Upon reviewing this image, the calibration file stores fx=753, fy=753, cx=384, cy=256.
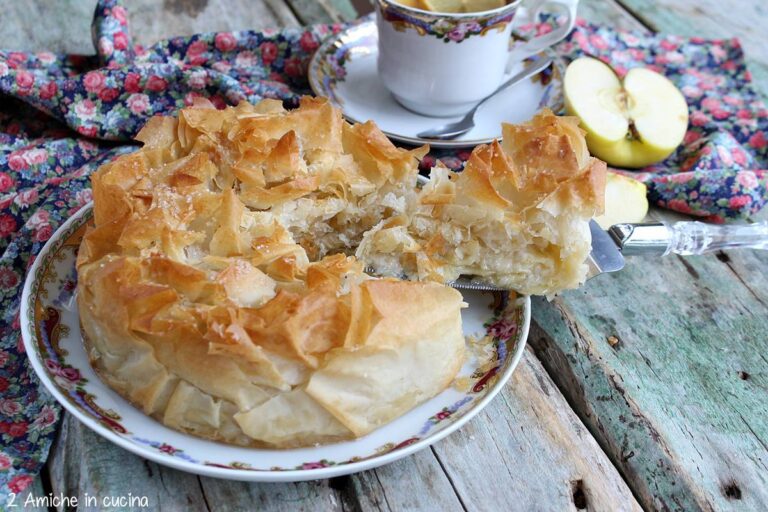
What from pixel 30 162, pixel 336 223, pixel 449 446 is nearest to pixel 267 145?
pixel 336 223

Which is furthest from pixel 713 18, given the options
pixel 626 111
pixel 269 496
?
pixel 269 496

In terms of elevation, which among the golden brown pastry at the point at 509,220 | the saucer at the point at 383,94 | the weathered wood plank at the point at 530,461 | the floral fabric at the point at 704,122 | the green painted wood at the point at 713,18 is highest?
the golden brown pastry at the point at 509,220

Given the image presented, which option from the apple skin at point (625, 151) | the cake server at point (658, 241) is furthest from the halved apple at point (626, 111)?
the cake server at point (658, 241)

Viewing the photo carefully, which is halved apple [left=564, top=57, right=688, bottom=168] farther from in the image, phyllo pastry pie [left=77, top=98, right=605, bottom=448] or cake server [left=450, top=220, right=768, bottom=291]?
phyllo pastry pie [left=77, top=98, right=605, bottom=448]

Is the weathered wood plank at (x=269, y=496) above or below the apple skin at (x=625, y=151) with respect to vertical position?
above

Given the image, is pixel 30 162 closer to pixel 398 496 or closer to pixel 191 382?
pixel 191 382

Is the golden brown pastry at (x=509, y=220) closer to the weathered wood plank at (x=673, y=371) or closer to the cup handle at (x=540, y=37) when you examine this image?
the weathered wood plank at (x=673, y=371)

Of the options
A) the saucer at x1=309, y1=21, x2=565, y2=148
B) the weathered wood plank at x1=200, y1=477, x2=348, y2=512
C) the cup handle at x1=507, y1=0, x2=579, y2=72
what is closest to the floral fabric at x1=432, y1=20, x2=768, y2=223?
the saucer at x1=309, y1=21, x2=565, y2=148
